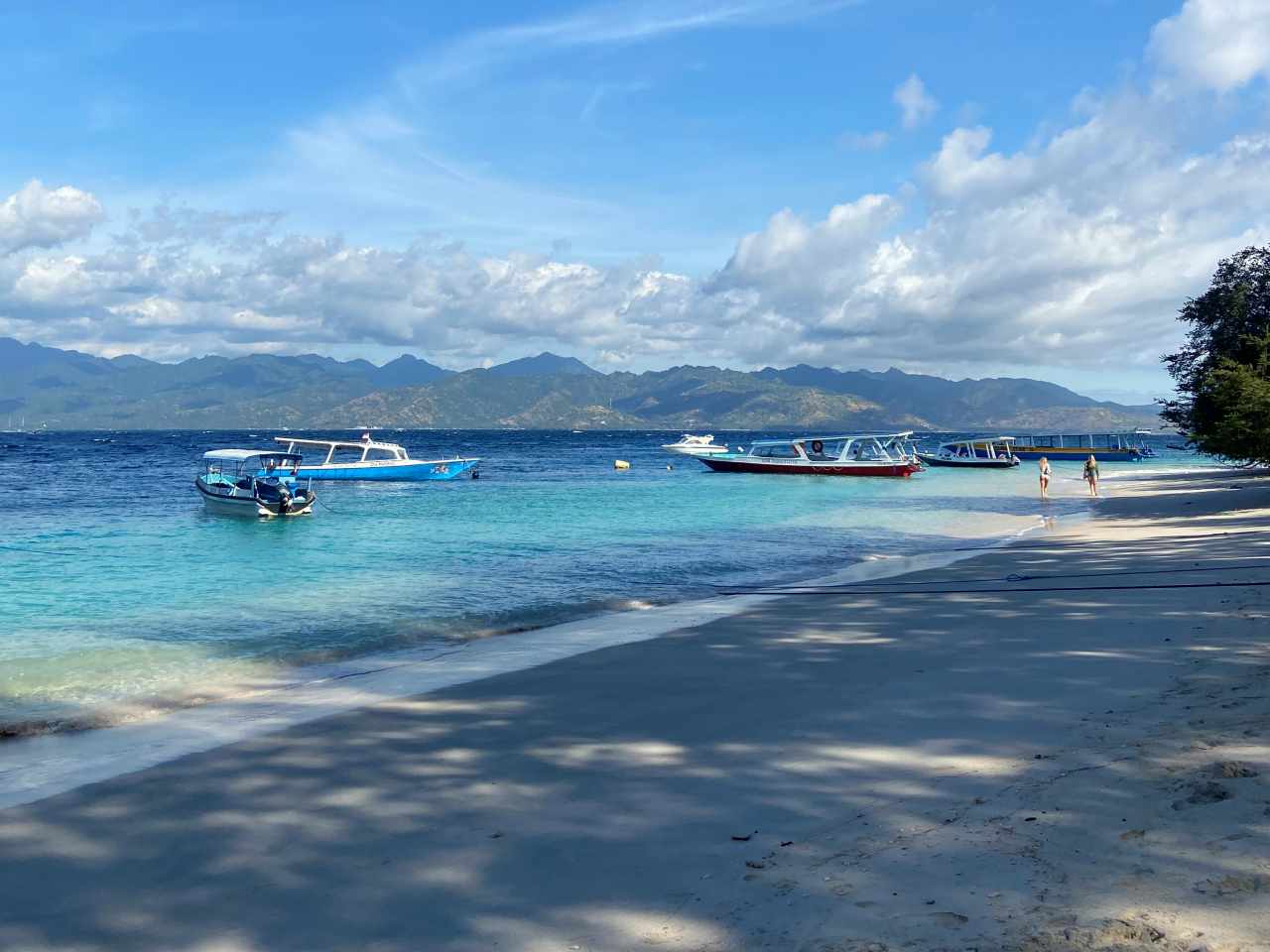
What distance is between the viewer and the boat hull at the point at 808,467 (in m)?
60.9

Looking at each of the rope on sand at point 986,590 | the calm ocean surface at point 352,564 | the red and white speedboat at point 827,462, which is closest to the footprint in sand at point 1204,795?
the rope on sand at point 986,590

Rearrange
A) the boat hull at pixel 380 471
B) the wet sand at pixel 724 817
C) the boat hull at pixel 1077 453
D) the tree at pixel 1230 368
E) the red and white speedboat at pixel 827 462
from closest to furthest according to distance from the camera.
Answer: the wet sand at pixel 724 817 → the tree at pixel 1230 368 → the boat hull at pixel 380 471 → the red and white speedboat at pixel 827 462 → the boat hull at pixel 1077 453

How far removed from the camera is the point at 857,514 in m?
34.9

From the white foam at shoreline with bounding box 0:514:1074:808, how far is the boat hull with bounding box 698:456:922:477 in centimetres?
4719

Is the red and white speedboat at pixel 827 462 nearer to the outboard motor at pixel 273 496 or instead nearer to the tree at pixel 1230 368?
the tree at pixel 1230 368

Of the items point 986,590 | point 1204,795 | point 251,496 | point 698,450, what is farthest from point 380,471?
point 1204,795

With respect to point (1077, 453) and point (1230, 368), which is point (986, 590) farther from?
point (1077, 453)

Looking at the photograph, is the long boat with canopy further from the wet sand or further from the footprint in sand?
the footprint in sand

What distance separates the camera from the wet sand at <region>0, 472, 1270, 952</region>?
433cm

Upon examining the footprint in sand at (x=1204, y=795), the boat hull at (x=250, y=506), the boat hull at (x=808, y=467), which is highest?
the boat hull at (x=808, y=467)

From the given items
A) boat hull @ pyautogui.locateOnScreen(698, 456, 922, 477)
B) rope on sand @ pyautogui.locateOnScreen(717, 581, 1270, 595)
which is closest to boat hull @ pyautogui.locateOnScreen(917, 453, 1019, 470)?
boat hull @ pyautogui.locateOnScreen(698, 456, 922, 477)

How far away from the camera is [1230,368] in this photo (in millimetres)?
34844

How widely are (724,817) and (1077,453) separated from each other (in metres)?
100

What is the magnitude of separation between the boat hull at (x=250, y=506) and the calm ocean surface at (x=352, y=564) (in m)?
0.41
